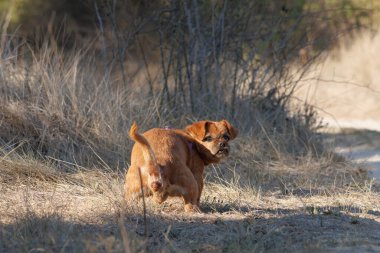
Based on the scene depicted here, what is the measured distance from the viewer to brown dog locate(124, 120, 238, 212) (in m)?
5.57

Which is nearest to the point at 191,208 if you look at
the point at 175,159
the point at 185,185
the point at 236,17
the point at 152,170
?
the point at 185,185

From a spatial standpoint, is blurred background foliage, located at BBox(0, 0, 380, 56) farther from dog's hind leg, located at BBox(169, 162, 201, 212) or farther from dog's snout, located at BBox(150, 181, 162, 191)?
dog's snout, located at BBox(150, 181, 162, 191)

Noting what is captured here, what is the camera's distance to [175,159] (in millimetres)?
5738

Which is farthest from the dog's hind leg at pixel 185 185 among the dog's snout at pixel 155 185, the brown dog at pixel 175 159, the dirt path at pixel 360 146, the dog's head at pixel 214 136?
the dirt path at pixel 360 146

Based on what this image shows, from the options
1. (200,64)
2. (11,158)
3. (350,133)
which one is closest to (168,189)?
(11,158)

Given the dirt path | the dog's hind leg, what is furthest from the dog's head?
the dirt path

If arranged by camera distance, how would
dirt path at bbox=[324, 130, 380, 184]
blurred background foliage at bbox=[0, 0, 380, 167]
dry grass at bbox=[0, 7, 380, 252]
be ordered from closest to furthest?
dry grass at bbox=[0, 7, 380, 252], blurred background foliage at bbox=[0, 0, 380, 167], dirt path at bbox=[324, 130, 380, 184]

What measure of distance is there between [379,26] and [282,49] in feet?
36.4

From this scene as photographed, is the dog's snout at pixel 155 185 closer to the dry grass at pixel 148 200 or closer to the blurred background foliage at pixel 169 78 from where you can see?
the dry grass at pixel 148 200

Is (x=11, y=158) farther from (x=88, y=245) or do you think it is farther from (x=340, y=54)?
(x=340, y=54)

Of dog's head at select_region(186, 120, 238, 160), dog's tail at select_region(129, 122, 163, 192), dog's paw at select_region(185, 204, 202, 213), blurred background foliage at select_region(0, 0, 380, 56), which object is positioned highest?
blurred background foliage at select_region(0, 0, 380, 56)

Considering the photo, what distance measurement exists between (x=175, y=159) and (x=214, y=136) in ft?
1.61

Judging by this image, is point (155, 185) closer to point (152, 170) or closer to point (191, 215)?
point (152, 170)

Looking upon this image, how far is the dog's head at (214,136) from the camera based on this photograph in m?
6.01
